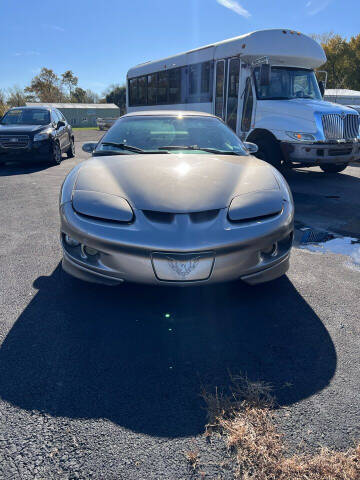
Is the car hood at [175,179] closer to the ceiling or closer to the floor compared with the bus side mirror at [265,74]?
closer to the floor

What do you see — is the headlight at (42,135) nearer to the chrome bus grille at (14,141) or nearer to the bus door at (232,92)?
the chrome bus grille at (14,141)

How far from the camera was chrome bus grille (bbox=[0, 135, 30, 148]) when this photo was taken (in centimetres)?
951

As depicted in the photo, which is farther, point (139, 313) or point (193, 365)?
point (139, 313)

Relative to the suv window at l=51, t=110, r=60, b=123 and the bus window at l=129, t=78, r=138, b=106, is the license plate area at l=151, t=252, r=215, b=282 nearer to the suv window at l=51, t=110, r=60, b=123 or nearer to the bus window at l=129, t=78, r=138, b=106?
the suv window at l=51, t=110, r=60, b=123

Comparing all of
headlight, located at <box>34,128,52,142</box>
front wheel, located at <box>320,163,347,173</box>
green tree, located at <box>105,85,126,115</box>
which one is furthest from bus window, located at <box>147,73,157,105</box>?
green tree, located at <box>105,85,126,115</box>

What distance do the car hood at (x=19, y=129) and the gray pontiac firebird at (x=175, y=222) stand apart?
7.37 metres

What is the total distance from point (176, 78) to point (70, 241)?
1028cm

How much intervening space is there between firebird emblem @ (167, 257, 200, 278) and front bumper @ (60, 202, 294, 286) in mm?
18

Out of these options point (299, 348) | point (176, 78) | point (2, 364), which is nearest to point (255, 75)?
point (176, 78)

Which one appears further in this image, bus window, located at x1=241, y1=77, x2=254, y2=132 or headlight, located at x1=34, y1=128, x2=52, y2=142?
headlight, located at x1=34, y1=128, x2=52, y2=142

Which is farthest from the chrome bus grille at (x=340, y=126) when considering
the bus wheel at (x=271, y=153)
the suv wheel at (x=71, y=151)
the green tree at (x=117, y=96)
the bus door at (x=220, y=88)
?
the green tree at (x=117, y=96)

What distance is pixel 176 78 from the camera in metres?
11.6

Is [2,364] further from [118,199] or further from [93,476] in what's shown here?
[118,199]

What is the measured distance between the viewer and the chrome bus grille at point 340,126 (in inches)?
296
